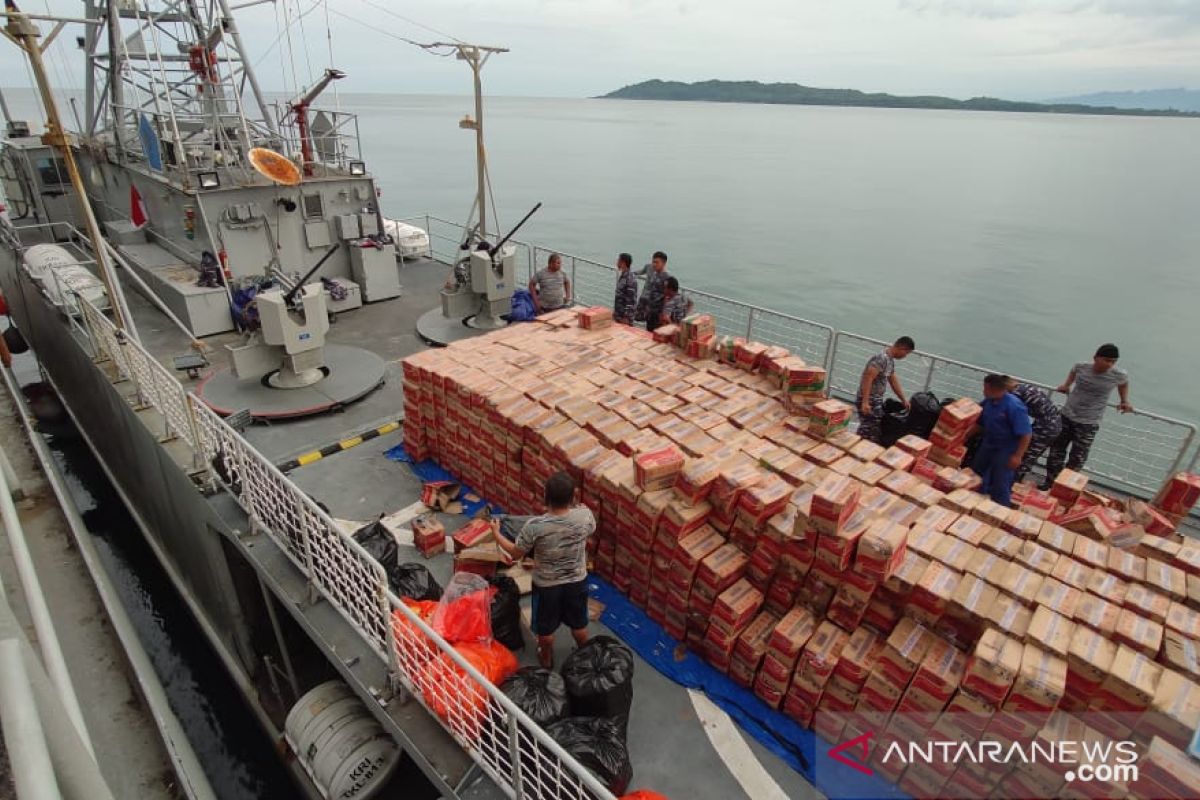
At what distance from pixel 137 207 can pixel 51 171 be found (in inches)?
219

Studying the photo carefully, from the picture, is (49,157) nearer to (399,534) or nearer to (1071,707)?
(399,534)

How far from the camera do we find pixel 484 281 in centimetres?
1097

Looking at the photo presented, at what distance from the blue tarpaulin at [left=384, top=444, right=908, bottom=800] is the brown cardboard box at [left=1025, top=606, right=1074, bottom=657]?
1331mm

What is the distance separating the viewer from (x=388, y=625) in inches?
160

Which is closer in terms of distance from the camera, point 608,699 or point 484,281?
point 608,699

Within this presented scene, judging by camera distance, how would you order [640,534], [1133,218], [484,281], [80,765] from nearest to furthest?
[80,765]
[640,534]
[484,281]
[1133,218]

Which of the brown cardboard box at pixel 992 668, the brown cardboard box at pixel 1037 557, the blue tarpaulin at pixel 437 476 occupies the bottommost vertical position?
the blue tarpaulin at pixel 437 476

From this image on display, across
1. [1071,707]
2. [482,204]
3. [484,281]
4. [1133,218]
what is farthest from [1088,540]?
[1133,218]

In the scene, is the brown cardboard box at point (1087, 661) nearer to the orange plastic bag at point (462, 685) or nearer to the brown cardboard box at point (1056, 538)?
the brown cardboard box at point (1056, 538)

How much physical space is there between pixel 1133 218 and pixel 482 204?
4242cm

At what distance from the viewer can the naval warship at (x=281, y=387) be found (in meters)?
4.33

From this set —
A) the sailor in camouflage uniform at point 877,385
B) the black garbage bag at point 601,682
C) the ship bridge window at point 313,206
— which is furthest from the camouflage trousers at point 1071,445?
the ship bridge window at point 313,206

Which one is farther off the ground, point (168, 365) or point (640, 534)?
point (640, 534)

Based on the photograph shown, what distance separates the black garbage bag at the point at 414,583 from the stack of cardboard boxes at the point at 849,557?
50.8 inches
